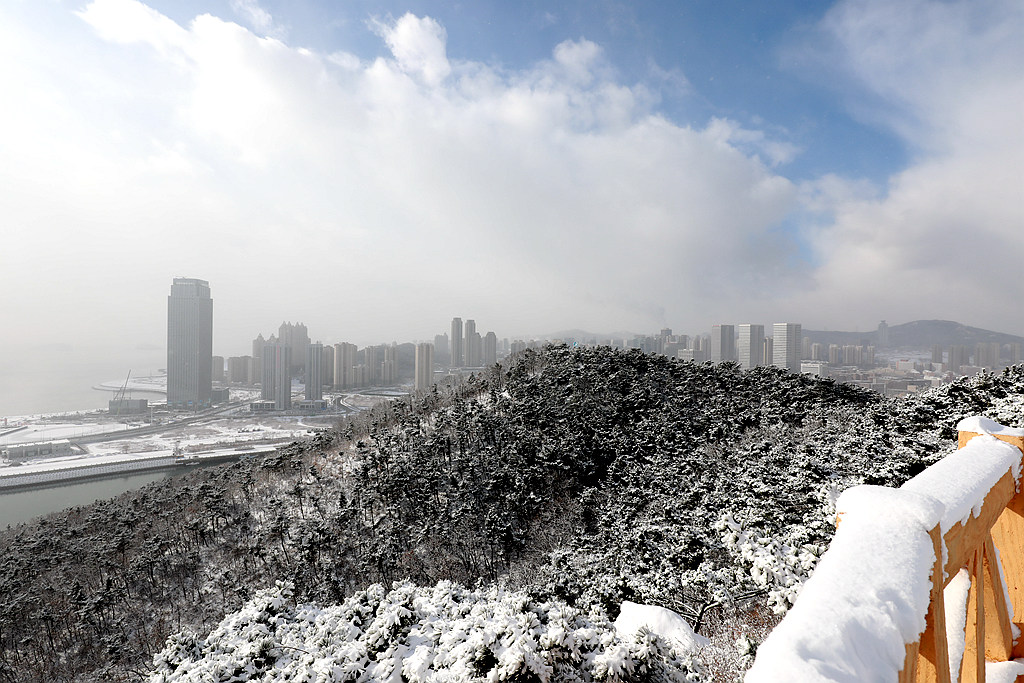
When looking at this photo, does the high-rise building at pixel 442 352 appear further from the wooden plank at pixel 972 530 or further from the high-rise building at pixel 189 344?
the wooden plank at pixel 972 530

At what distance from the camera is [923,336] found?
40344 mm

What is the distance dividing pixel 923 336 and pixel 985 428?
52.3 m

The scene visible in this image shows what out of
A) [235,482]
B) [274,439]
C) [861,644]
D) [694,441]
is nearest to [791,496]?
[694,441]

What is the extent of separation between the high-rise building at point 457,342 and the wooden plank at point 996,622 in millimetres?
55281

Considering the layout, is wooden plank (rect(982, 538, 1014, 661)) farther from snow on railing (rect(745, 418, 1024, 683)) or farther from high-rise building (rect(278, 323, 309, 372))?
high-rise building (rect(278, 323, 309, 372))

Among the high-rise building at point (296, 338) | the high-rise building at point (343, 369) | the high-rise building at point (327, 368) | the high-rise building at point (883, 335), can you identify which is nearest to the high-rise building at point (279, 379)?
the high-rise building at point (296, 338)

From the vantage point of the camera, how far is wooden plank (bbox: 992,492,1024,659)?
130cm

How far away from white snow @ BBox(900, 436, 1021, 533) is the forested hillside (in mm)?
3693

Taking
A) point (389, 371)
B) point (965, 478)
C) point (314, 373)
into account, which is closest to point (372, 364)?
point (389, 371)

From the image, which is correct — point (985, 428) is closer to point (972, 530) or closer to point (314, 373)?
point (972, 530)

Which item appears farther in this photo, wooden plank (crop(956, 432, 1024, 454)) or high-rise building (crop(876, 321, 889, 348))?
high-rise building (crop(876, 321, 889, 348))

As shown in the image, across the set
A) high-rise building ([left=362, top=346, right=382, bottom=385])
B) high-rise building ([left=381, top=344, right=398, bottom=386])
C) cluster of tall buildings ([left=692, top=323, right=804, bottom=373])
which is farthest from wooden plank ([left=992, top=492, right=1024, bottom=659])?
high-rise building ([left=362, top=346, right=382, bottom=385])

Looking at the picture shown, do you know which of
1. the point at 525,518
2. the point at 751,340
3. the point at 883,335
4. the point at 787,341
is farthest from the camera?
the point at 883,335

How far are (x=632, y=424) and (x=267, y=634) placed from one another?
45.7 feet
